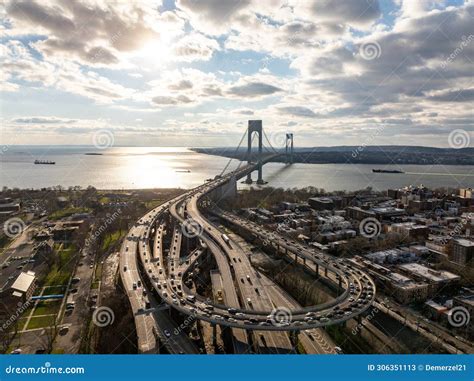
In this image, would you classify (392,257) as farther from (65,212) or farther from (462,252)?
(65,212)

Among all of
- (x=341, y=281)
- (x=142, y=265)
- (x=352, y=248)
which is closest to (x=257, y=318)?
(x=341, y=281)

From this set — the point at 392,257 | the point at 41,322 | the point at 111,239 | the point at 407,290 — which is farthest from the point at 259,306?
the point at 111,239

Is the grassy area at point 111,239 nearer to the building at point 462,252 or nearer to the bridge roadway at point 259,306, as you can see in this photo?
the bridge roadway at point 259,306

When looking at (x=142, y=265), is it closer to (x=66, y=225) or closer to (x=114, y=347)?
(x=114, y=347)

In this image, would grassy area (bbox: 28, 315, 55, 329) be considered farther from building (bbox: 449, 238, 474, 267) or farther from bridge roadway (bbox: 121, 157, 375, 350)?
building (bbox: 449, 238, 474, 267)

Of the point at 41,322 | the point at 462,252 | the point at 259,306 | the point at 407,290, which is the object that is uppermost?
the point at 462,252

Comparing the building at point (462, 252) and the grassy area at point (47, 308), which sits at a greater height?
the building at point (462, 252)

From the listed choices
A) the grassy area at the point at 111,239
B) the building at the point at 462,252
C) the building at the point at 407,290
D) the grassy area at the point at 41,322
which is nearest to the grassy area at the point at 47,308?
the grassy area at the point at 41,322
